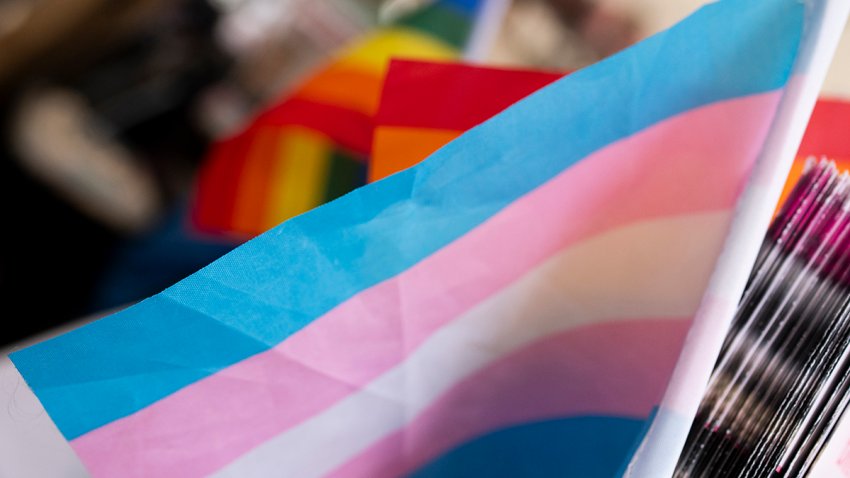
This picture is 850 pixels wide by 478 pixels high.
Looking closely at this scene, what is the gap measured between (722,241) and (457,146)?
14 cm

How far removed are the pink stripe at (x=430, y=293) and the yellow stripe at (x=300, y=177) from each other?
1.62 feet

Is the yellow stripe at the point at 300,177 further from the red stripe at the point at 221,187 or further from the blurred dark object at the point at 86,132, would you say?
the blurred dark object at the point at 86,132

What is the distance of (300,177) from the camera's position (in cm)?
87

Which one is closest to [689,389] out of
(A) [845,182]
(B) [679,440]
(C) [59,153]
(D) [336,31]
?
(B) [679,440]

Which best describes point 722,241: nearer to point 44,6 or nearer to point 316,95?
point 316,95

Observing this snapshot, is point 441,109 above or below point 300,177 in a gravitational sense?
below

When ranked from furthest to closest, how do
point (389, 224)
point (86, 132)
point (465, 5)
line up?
point (86, 132) < point (465, 5) < point (389, 224)

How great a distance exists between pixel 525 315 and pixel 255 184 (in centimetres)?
55

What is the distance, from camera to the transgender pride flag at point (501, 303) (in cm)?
33

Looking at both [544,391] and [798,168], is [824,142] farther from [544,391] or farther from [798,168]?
[544,391]

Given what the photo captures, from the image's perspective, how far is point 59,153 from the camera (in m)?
1.08

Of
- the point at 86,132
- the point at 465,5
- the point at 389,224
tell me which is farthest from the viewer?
the point at 86,132

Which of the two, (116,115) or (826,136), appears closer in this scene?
(826,136)

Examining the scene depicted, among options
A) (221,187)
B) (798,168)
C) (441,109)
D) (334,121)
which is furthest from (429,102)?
(221,187)
